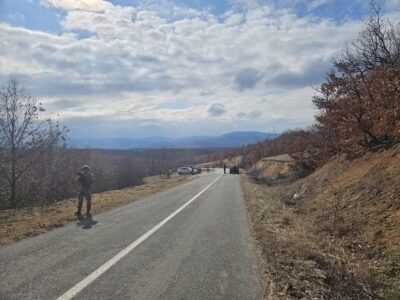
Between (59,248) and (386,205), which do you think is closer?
(59,248)

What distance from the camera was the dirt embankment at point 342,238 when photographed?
683 cm

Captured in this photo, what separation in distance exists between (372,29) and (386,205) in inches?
458

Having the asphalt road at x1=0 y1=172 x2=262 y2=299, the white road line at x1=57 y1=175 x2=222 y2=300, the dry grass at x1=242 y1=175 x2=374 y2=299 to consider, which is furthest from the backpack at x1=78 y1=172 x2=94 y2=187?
the dry grass at x1=242 y1=175 x2=374 y2=299

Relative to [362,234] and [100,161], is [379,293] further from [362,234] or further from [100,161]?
[100,161]

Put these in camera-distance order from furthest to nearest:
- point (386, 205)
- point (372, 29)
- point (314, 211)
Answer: point (372, 29), point (314, 211), point (386, 205)

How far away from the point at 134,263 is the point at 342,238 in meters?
5.92

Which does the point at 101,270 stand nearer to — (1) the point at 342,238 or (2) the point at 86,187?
(1) the point at 342,238

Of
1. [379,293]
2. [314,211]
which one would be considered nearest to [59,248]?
Result: [379,293]

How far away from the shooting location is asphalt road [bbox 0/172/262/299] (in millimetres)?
6098

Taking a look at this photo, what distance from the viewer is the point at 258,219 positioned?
14109 millimetres

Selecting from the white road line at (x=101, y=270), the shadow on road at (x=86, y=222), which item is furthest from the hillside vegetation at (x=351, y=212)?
the shadow on road at (x=86, y=222)

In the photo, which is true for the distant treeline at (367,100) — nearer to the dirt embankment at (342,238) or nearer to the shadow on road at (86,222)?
the dirt embankment at (342,238)

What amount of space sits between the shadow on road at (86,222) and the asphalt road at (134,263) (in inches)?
1.1

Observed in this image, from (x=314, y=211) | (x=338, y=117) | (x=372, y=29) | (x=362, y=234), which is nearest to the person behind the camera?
(x=362, y=234)
